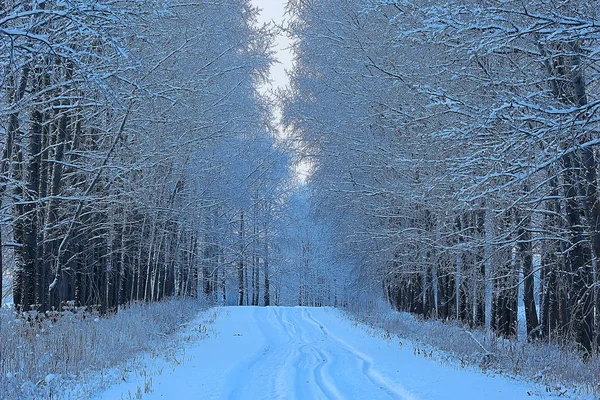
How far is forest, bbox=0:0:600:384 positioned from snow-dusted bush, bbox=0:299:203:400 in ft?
4.02

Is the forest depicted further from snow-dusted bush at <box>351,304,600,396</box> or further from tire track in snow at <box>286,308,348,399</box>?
tire track in snow at <box>286,308,348,399</box>

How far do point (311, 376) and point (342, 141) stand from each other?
427 inches

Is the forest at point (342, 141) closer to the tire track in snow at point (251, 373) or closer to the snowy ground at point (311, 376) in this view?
the snowy ground at point (311, 376)

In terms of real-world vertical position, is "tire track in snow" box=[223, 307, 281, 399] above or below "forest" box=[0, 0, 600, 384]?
below

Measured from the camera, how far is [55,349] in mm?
7559

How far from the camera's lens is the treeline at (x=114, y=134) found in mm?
7020

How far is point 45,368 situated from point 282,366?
3554 mm

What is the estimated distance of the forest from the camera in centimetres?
737

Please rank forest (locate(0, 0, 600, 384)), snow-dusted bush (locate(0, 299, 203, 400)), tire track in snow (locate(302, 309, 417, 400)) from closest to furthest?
snow-dusted bush (locate(0, 299, 203, 400)), tire track in snow (locate(302, 309, 417, 400)), forest (locate(0, 0, 600, 384))

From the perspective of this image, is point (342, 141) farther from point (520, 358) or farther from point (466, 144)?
point (520, 358)

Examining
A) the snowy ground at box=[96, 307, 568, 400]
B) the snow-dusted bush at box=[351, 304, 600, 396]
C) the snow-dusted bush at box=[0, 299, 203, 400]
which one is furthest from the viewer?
the snow-dusted bush at box=[351, 304, 600, 396]

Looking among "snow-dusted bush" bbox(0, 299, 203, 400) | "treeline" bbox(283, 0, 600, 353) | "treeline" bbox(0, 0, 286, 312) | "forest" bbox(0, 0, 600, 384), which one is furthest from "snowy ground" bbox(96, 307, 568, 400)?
"treeline" bbox(0, 0, 286, 312)

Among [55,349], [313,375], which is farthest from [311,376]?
[55,349]

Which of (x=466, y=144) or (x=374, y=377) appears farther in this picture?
(x=466, y=144)
